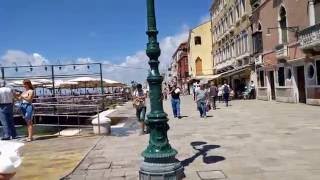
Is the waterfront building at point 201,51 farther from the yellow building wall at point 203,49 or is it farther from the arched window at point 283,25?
the arched window at point 283,25

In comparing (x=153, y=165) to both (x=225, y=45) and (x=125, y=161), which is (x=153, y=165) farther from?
(x=225, y=45)

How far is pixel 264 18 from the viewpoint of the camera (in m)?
31.5

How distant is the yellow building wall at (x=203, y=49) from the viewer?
67625 millimetres

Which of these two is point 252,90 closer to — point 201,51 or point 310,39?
point 310,39

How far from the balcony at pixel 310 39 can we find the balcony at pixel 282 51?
3142 millimetres

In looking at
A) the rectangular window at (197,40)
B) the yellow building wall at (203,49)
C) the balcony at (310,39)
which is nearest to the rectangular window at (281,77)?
the balcony at (310,39)

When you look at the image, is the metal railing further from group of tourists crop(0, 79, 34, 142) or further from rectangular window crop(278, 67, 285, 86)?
rectangular window crop(278, 67, 285, 86)

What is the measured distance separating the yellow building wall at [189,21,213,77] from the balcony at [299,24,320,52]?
→ 145 ft

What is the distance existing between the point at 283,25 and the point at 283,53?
1.92 metres

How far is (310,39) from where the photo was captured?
72.6 ft

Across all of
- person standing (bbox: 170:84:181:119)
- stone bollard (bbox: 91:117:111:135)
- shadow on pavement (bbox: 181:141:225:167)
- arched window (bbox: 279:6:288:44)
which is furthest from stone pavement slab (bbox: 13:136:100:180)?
arched window (bbox: 279:6:288:44)

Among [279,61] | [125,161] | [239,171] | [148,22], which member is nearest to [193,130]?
[125,161]

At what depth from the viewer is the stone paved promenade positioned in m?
7.35

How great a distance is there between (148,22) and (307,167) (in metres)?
3.49
